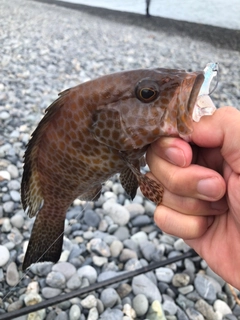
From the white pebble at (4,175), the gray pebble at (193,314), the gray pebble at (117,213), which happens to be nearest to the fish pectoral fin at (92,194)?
the gray pebble at (193,314)

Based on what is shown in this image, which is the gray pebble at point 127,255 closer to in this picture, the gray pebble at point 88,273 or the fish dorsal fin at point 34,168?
the gray pebble at point 88,273

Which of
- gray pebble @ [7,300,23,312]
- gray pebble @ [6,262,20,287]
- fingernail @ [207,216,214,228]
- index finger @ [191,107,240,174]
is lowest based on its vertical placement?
gray pebble @ [7,300,23,312]

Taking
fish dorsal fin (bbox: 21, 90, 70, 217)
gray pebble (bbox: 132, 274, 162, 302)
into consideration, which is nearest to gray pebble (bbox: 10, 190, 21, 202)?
gray pebble (bbox: 132, 274, 162, 302)

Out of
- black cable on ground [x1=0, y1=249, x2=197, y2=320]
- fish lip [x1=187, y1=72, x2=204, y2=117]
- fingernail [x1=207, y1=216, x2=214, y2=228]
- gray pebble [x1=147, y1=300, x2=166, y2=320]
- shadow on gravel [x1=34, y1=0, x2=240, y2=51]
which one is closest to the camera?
fish lip [x1=187, y1=72, x2=204, y2=117]

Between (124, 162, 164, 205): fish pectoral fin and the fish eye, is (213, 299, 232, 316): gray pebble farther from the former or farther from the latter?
the fish eye

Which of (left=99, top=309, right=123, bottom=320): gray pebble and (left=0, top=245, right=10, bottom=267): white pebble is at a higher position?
(left=0, top=245, right=10, bottom=267): white pebble

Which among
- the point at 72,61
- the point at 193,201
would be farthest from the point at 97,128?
the point at 72,61

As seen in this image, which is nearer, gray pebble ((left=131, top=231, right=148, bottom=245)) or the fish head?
the fish head

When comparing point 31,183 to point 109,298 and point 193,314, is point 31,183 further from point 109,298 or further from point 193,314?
point 193,314
